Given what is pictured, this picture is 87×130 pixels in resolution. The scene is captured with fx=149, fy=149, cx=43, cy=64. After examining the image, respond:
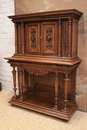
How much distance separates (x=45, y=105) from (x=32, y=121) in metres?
0.35

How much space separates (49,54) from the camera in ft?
7.39

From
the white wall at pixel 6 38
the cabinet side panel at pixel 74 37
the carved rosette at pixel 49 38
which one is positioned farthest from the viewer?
the white wall at pixel 6 38

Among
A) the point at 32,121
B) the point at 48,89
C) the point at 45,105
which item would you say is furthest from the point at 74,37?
the point at 32,121

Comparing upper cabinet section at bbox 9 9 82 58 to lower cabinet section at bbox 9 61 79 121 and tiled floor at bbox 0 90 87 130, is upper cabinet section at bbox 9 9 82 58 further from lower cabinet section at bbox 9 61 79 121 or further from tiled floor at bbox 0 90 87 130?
tiled floor at bbox 0 90 87 130

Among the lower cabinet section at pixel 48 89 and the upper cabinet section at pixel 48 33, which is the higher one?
the upper cabinet section at pixel 48 33

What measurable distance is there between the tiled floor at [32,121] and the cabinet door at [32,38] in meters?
0.99

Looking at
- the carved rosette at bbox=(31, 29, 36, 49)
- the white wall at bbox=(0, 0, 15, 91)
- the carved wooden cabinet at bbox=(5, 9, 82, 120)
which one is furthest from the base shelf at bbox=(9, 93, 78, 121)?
the carved rosette at bbox=(31, 29, 36, 49)

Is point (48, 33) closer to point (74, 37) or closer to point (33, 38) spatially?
point (33, 38)

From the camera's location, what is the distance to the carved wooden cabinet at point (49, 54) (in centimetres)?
207

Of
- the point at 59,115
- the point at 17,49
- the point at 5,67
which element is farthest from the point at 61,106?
the point at 5,67

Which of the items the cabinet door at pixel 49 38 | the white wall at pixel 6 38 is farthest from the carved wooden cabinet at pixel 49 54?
the white wall at pixel 6 38

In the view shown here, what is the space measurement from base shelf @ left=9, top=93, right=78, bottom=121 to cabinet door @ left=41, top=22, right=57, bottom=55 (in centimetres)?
83

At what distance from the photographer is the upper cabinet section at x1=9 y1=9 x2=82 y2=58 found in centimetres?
208

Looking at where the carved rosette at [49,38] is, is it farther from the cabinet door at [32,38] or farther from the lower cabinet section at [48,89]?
the lower cabinet section at [48,89]
